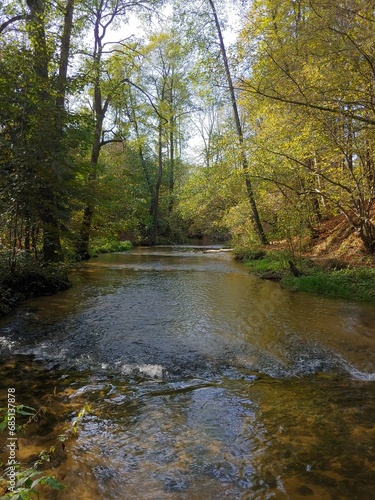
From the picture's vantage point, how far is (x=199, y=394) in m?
3.55

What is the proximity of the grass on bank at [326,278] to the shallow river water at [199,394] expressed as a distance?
830 millimetres

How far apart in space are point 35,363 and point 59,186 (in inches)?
162

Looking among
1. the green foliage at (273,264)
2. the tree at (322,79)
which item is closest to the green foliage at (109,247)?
the green foliage at (273,264)

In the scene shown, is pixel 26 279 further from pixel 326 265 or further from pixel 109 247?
pixel 109 247

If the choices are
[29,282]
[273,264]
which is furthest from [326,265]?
[29,282]

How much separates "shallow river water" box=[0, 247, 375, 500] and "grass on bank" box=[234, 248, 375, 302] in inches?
32.7

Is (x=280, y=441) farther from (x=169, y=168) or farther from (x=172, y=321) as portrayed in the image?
(x=169, y=168)

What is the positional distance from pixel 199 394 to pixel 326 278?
634 cm

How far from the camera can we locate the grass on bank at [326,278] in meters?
7.96

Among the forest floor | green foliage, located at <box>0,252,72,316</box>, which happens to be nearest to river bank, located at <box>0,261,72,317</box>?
green foliage, located at <box>0,252,72,316</box>

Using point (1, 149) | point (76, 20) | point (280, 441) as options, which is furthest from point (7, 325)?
point (76, 20)

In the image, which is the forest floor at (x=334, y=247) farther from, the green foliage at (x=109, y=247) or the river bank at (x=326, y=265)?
the green foliage at (x=109, y=247)

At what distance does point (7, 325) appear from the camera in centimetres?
560

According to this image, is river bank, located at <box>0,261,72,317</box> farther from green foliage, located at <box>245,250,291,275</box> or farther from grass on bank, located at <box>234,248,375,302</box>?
green foliage, located at <box>245,250,291,275</box>
